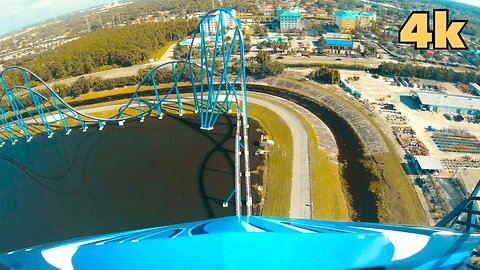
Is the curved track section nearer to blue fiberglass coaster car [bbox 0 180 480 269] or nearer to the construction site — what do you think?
the construction site

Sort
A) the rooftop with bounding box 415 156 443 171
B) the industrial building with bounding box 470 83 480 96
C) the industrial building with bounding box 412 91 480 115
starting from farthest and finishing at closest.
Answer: the industrial building with bounding box 470 83 480 96
the industrial building with bounding box 412 91 480 115
the rooftop with bounding box 415 156 443 171

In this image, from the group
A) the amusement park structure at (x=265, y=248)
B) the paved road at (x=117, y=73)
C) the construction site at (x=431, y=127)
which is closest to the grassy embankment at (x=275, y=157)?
the paved road at (x=117, y=73)

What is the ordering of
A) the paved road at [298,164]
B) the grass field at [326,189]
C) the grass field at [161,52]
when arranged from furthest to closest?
the grass field at [161,52], the paved road at [298,164], the grass field at [326,189]

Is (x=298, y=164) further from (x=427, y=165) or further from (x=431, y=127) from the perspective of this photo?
(x=431, y=127)

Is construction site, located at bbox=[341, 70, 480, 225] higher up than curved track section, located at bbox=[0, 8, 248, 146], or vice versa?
curved track section, located at bbox=[0, 8, 248, 146]

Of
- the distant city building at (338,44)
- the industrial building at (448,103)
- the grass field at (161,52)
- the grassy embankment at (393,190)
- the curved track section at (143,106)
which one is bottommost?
the grassy embankment at (393,190)

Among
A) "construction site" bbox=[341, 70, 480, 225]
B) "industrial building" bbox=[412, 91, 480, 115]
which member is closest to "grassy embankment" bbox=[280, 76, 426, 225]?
"construction site" bbox=[341, 70, 480, 225]

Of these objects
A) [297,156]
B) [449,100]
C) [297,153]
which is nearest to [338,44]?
[449,100]

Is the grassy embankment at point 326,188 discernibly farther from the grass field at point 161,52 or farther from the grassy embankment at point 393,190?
the grass field at point 161,52
